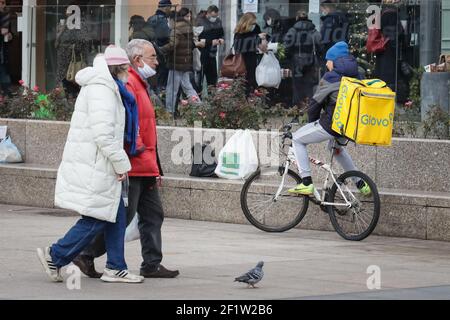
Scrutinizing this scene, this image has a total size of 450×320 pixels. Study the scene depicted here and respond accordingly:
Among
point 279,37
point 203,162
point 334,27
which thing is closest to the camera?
point 203,162

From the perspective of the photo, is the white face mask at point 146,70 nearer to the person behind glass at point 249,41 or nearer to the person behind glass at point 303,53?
the person behind glass at point 303,53

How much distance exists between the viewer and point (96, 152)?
9.40m

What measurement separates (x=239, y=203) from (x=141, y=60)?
4188mm

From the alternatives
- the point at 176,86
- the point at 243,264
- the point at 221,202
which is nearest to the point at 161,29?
the point at 176,86

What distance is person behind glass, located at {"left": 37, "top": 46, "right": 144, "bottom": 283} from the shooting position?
9.38 meters

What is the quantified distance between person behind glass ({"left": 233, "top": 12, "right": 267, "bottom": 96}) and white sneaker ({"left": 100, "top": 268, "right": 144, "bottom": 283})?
298 inches

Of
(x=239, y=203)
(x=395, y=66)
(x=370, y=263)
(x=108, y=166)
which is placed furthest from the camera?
(x=395, y=66)

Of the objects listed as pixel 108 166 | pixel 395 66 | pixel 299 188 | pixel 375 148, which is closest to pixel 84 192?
pixel 108 166

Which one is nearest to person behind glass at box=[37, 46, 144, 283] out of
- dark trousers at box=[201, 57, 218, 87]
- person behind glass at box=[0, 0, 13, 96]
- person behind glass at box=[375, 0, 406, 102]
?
person behind glass at box=[375, 0, 406, 102]

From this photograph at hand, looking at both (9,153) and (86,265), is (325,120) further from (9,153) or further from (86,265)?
(9,153)

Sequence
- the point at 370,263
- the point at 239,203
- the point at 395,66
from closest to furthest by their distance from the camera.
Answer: the point at 370,263 < the point at 239,203 < the point at 395,66

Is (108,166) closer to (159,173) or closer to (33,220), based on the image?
(159,173)

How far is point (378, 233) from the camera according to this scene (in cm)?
1304

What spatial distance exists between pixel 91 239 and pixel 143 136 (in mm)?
911
